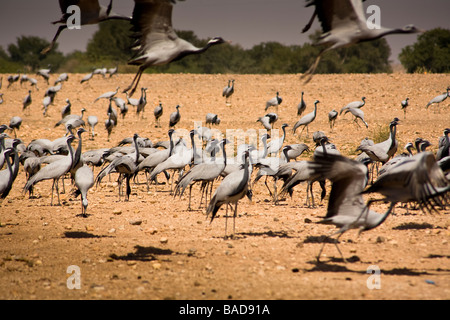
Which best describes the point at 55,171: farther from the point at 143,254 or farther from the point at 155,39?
the point at 155,39

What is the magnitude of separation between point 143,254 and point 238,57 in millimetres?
52063

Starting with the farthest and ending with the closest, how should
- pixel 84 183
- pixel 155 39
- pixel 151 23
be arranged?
pixel 84 183 < pixel 155 39 < pixel 151 23

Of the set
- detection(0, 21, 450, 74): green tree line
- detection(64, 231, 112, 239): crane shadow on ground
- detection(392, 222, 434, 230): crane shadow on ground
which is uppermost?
detection(0, 21, 450, 74): green tree line

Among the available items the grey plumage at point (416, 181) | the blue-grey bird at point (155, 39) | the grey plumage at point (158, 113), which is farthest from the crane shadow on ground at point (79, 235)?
the grey plumage at point (158, 113)

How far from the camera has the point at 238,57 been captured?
58000mm

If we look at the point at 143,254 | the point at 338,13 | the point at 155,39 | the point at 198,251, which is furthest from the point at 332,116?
the point at 338,13

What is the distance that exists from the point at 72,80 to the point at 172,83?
6.43m

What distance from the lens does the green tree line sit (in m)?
40.5

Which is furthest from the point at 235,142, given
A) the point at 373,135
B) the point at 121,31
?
the point at 121,31

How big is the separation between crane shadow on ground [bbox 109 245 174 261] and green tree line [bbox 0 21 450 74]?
3316cm

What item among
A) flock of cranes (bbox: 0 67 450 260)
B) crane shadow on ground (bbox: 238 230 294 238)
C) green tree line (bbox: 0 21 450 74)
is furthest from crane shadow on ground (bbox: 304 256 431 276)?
green tree line (bbox: 0 21 450 74)

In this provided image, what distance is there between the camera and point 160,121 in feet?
78.3

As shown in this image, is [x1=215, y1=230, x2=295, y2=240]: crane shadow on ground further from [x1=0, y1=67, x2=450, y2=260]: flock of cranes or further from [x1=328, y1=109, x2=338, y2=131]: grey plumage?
[x1=328, y1=109, x2=338, y2=131]: grey plumage
